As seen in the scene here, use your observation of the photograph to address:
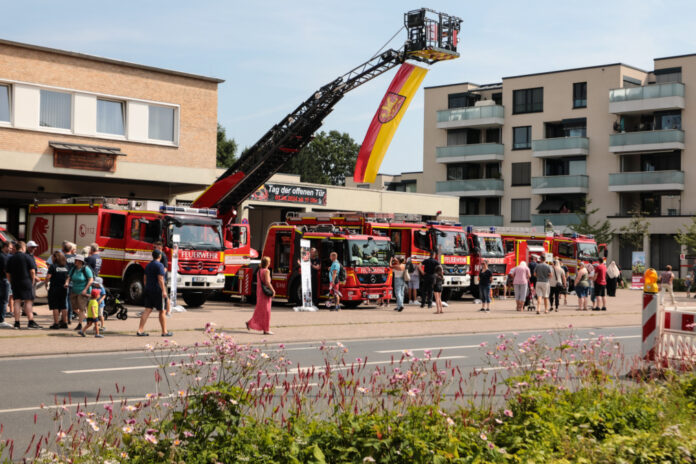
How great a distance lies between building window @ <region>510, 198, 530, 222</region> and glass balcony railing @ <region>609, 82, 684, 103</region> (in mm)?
11015

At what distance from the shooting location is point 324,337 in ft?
60.0

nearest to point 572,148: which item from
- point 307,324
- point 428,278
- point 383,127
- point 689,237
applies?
point 689,237

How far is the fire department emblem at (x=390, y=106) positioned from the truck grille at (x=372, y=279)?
5.40 meters

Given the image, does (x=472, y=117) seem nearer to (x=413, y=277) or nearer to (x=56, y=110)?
(x=413, y=277)

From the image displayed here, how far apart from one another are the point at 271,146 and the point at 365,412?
23524 mm

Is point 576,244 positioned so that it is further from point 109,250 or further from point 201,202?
point 109,250

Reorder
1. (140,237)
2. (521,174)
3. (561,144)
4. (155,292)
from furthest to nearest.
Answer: (521,174) < (561,144) < (140,237) < (155,292)

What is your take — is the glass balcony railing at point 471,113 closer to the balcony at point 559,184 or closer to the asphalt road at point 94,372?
the balcony at point 559,184

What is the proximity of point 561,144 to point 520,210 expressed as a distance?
6.67 m

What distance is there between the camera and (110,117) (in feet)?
107

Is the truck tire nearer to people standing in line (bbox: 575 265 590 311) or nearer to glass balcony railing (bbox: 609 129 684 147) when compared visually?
people standing in line (bbox: 575 265 590 311)

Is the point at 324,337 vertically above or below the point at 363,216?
below

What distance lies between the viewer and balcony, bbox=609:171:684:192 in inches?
2282

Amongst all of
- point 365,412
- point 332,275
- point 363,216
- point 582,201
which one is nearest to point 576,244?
point 363,216
